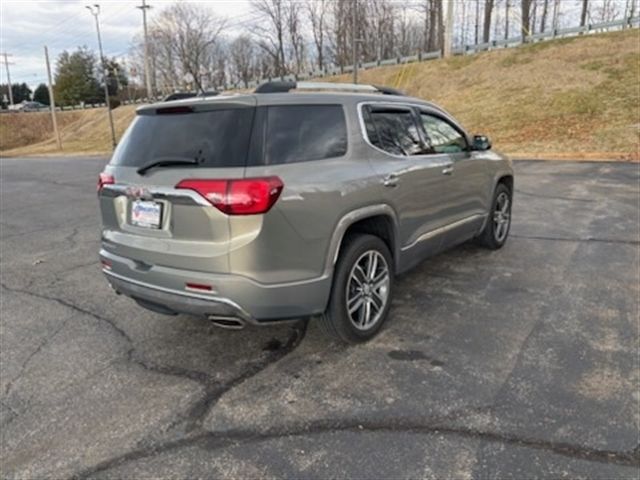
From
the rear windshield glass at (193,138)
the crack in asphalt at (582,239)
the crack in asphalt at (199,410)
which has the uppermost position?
the rear windshield glass at (193,138)

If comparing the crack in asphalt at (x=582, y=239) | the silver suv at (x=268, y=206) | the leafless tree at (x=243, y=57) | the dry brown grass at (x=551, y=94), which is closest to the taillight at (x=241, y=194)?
the silver suv at (x=268, y=206)

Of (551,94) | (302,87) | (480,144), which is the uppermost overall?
(551,94)

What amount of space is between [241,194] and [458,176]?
2641mm

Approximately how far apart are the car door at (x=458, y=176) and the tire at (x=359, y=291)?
1.09 meters

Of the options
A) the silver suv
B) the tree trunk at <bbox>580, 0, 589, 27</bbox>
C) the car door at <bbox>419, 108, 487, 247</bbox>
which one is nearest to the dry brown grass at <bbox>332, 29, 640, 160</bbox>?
the car door at <bbox>419, 108, 487, 247</bbox>

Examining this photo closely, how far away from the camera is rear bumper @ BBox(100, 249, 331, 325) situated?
2.92 m

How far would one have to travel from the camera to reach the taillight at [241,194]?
110 inches

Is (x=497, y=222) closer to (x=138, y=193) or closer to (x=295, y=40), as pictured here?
(x=138, y=193)

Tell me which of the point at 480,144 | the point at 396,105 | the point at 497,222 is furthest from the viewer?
the point at 497,222

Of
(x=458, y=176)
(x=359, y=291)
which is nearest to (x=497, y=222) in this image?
(x=458, y=176)

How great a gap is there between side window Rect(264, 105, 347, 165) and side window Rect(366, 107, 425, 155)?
0.35 m

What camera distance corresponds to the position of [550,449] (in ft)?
8.04

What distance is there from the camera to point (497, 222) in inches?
229

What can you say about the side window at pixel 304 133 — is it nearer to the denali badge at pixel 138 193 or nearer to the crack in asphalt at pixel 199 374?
the denali badge at pixel 138 193
